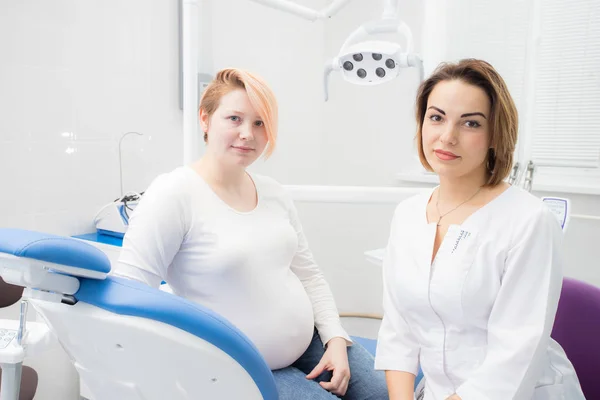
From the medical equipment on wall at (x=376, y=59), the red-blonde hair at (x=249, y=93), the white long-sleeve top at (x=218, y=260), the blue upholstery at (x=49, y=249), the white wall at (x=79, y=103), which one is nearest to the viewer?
the blue upholstery at (x=49, y=249)

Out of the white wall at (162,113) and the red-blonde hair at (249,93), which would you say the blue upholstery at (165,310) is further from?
the white wall at (162,113)

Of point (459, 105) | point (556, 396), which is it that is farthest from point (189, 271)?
point (556, 396)

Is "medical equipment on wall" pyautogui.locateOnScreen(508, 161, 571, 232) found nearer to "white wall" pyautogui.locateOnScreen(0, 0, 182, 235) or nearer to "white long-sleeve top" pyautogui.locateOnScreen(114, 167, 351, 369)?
"white long-sleeve top" pyautogui.locateOnScreen(114, 167, 351, 369)

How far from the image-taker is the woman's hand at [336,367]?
3.91 feet

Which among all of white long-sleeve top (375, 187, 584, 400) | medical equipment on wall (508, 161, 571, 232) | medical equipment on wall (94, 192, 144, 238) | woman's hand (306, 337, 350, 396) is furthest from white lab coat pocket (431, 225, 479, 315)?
medical equipment on wall (94, 192, 144, 238)

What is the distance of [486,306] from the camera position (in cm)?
102

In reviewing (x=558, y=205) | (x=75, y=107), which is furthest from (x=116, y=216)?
(x=558, y=205)

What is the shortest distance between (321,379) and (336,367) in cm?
6

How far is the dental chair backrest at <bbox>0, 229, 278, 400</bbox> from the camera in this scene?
24.5 inches

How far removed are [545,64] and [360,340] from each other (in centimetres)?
159

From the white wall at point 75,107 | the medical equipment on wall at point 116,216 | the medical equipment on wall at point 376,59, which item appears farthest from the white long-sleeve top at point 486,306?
the white wall at point 75,107

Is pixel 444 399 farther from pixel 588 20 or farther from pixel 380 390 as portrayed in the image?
pixel 588 20

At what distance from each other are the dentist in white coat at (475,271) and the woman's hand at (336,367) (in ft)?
0.31

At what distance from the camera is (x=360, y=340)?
1.62m
